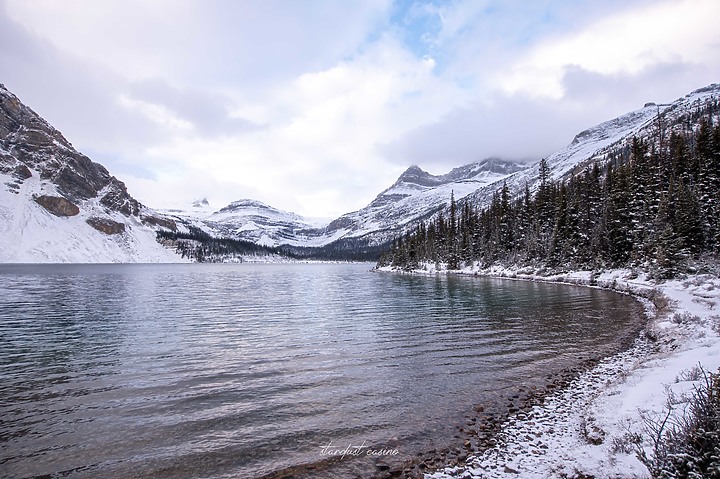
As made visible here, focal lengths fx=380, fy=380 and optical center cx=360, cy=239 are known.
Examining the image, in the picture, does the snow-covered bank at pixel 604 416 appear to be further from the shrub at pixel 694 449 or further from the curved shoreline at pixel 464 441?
the shrub at pixel 694 449

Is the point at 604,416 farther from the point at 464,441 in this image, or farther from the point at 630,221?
the point at 630,221

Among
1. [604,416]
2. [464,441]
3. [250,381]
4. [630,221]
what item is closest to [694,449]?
[604,416]

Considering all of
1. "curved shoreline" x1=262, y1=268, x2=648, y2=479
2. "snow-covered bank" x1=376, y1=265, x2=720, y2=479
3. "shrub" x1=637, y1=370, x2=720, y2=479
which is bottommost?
"curved shoreline" x1=262, y1=268, x2=648, y2=479

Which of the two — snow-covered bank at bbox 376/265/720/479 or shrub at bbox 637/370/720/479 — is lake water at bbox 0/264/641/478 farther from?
shrub at bbox 637/370/720/479

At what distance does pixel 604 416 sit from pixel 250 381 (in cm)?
1281

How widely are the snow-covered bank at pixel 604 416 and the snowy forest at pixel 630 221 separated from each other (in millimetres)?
36176

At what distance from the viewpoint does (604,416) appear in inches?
419

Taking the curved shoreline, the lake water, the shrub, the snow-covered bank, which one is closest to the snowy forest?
the lake water

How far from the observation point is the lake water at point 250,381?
10422 millimetres

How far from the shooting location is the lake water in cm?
1042

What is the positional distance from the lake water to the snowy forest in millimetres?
24197

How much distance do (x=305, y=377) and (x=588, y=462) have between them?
36.3 ft

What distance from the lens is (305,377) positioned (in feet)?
54.4

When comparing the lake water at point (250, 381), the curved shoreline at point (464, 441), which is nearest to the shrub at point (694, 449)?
the curved shoreline at point (464, 441)
